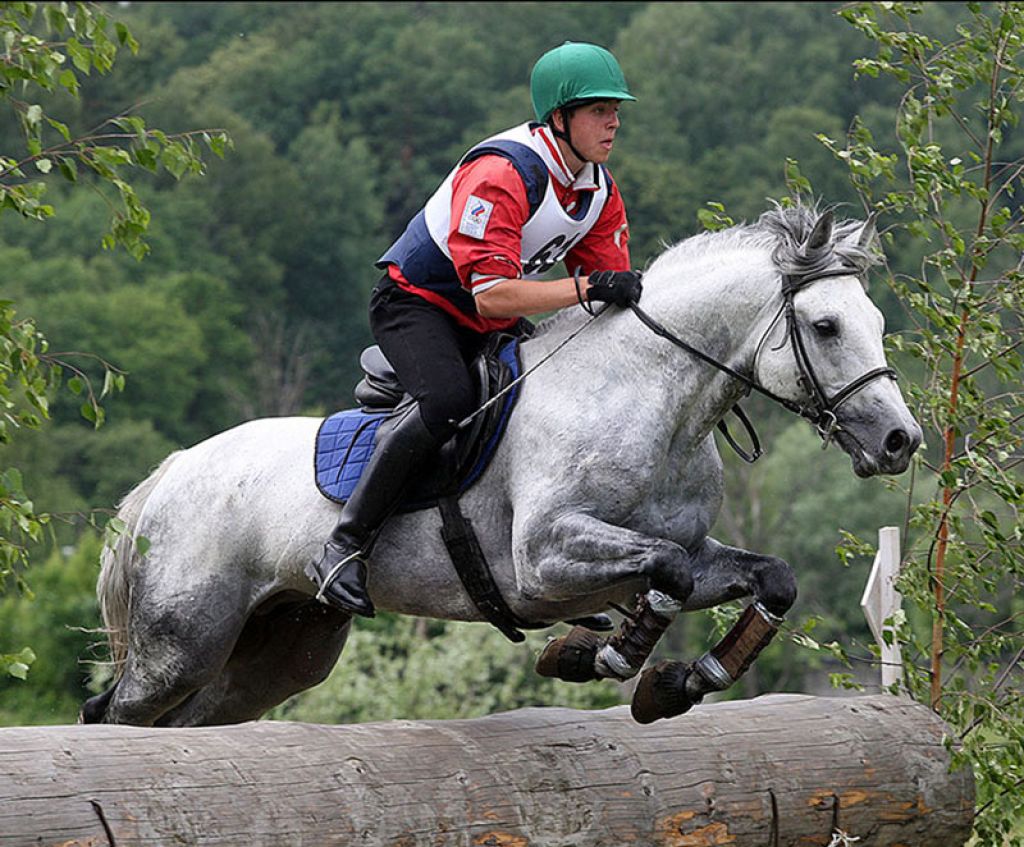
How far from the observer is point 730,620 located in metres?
6.54

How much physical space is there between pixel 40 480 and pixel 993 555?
37545 mm

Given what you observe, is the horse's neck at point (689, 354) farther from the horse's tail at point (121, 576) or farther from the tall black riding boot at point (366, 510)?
the horse's tail at point (121, 576)

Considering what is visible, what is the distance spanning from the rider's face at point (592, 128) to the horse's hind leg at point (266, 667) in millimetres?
1983

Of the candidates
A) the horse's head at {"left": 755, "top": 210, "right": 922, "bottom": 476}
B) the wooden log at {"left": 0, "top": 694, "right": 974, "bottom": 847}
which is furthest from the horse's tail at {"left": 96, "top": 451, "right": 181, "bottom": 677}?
the horse's head at {"left": 755, "top": 210, "right": 922, "bottom": 476}

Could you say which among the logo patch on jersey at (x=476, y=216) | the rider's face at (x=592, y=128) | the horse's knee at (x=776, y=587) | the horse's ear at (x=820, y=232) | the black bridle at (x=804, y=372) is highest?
the rider's face at (x=592, y=128)

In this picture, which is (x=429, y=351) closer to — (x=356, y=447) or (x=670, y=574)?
(x=356, y=447)

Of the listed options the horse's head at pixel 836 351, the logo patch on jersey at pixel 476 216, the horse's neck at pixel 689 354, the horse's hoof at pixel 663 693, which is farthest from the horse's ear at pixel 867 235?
the horse's hoof at pixel 663 693

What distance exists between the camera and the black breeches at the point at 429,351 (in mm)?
5309

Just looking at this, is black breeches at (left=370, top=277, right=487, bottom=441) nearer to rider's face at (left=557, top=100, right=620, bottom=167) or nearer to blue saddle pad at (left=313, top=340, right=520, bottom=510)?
blue saddle pad at (left=313, top=340, right=520, bottom=510)

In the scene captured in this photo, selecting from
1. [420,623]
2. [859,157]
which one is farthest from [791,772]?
[420,623]

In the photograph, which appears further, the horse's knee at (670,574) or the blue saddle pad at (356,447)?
the blue saddle pad at (356,447)

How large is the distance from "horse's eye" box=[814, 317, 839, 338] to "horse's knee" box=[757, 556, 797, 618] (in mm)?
689

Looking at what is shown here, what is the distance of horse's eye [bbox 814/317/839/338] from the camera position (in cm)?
509

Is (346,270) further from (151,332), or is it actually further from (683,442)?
(683,442)
